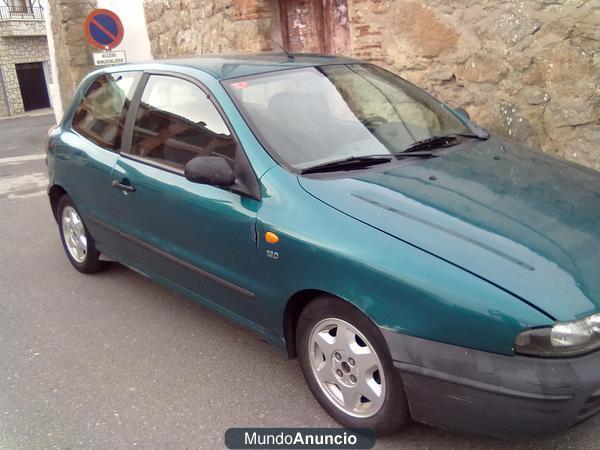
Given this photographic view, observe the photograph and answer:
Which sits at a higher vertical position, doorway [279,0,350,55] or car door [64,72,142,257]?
doorway [279,0,350,55]

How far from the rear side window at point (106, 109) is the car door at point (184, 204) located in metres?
0.20

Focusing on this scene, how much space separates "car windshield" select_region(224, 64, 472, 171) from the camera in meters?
3.07

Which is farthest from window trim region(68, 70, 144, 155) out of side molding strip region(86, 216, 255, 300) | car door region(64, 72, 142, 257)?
side molding strip region(86, 216, 255, 300)

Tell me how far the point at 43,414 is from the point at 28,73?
31.0m

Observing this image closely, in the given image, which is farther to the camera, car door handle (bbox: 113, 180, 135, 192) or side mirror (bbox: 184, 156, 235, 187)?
car door handle (bbox: 113, 180, 135, 192)

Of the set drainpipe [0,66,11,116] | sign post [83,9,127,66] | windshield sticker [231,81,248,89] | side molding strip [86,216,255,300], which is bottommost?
drainpipe [0,66,11,116]

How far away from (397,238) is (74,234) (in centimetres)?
337

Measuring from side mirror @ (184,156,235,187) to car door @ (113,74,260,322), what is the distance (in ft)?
0.28

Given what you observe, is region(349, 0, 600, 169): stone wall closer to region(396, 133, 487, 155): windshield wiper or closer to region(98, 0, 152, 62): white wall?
region(396, 133, 487, 155): windshield wiper

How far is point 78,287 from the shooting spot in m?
4.63

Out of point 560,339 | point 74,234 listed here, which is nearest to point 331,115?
point 560,339

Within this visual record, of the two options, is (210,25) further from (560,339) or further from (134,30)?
(560,339)

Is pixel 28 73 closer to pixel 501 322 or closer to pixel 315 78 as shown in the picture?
pixel 315 78

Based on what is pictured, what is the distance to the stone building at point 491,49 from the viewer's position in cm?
505
